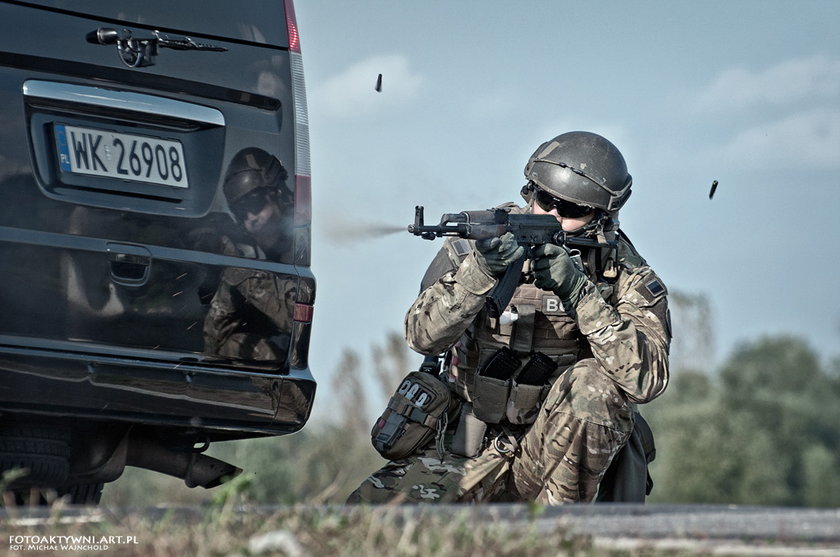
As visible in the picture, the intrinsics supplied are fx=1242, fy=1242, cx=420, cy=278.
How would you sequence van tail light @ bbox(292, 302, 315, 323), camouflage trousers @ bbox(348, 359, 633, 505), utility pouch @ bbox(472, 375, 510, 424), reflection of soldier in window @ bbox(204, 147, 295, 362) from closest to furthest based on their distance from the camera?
1. reflection of soldier in window @ bbox(204, 147, 295, 362)
2. van tail light @ bbox(292, 302, 315, 323)
3. camouflage trousers @ bbox(348, 359, 633, 505)
4. utility pouch @ bbox(472, 375, 510, 424)

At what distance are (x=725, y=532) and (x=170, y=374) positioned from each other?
5.80ft

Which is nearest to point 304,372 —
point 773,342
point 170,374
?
point 170,374

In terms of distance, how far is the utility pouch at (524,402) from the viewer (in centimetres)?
525

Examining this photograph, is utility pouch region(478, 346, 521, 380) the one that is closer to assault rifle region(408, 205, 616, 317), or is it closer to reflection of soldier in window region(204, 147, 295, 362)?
assault rifle region(408, 205, 616, 317)

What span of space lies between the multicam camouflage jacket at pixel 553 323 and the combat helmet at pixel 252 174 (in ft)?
3.81

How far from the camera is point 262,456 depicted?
37469 mm

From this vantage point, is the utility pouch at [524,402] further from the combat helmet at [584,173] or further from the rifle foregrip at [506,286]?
the combat helmet at [584,173]

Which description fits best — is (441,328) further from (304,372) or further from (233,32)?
(233,32)

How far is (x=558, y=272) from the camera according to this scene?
5.09 metres

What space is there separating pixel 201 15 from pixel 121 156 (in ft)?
1.78

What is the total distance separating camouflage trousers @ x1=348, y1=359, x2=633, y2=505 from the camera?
5.02 metres

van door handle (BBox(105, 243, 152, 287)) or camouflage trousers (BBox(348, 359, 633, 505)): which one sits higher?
van door handle (BBox(105, 243, 152, 287))

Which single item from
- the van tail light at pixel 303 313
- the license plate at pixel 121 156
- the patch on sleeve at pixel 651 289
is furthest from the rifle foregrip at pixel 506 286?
the license plate at pixel 121 156

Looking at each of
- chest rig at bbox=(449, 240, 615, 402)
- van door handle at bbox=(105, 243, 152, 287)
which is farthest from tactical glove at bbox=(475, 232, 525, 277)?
van door handle at bbox=(105, 243, 152, 287)
